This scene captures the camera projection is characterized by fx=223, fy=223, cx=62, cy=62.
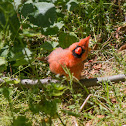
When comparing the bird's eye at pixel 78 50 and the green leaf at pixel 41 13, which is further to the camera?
the bird's eye at pixel 78 50

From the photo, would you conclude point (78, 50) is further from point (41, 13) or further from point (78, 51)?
point (41, 13)

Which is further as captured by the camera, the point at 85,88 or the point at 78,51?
the point at 78,51

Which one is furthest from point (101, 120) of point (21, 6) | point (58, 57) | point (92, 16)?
point (92, 16)

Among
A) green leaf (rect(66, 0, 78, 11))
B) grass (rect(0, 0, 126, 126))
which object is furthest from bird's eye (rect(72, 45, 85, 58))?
green leaf (rect(66, 0, 78, 11))

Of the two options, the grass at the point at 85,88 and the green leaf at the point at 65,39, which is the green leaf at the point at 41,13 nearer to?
the grass at the point at 85,88

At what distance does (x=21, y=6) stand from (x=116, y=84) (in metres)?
1.54

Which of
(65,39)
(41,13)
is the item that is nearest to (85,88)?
(41,13)

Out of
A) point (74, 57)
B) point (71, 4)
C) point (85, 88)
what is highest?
point (71, 4)

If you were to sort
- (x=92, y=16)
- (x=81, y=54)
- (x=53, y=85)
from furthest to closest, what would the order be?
(x=92, y=16), (x=81, y=54), (x=53, y=85)

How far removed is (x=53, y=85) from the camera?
5.77 ft

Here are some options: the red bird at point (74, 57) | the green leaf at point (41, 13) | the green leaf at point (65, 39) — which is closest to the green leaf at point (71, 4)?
the green leaf at point (65, 39)

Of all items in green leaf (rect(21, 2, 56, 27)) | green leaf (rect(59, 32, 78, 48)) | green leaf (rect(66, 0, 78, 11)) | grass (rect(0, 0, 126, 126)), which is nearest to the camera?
green leaf (rect(21, 2, 56, 27))

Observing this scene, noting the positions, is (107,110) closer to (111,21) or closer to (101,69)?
(101,69)

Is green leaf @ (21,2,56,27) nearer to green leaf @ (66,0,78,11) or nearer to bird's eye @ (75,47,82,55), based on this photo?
bird's eye @ (75,47,82,55)
